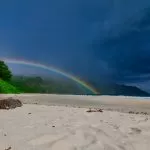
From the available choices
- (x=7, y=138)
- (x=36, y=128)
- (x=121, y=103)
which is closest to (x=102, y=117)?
(x=36, y=128)

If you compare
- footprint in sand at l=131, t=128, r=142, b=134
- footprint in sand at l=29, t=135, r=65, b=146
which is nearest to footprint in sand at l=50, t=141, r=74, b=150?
footprint in sand at l=29, t=135, r=65, b=146

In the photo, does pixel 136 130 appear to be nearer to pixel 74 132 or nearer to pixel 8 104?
pixel 74 132

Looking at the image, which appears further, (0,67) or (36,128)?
(0,67)

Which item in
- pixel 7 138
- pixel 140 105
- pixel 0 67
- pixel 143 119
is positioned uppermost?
pixel 0 67

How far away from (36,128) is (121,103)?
4291mm

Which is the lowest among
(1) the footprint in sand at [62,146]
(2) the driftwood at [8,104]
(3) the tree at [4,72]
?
(1) the footprint in sand at [62,146]

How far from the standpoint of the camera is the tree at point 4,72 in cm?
1702

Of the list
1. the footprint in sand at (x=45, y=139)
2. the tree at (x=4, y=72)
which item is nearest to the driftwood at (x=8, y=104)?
the footprint in sand at (x=45, y=139)

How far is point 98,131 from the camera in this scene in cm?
424

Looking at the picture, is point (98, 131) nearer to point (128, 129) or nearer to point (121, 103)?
point (128, 129)

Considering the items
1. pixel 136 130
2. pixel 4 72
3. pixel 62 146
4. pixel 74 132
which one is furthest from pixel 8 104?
pixel 4 72

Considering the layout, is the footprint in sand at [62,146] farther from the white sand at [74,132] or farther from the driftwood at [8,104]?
the driftwood at [8,104]

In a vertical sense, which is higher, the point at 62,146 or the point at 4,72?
the point at 4,72

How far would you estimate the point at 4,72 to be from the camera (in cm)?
1722
